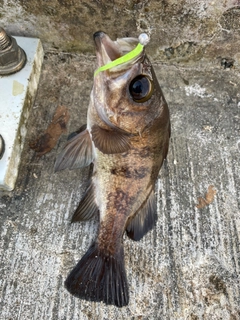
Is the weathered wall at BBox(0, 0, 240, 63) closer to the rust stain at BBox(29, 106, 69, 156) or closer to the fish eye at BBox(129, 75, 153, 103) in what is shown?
the rust stain at BBox(29, 106, 69, 156)

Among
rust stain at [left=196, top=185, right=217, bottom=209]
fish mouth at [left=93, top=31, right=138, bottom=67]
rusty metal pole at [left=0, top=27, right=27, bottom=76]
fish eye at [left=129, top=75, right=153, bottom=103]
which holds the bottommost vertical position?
rust stain at [left=196, top=185, right=217, bottom=209]

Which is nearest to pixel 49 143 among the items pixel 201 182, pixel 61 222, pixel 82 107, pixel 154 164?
pixel 82 107

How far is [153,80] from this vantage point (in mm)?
1840

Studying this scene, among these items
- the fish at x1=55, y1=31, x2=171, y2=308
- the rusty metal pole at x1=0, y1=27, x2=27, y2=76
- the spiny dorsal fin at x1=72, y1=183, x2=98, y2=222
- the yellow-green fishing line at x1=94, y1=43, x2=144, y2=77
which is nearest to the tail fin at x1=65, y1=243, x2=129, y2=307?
the fish at x1=55, y1=31, x2=171, y2=308

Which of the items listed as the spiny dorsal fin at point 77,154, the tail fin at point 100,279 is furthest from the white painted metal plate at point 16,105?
the tail fin at point 100,279

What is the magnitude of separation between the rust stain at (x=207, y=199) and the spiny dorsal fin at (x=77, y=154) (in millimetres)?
885

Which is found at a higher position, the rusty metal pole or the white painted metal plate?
the rusty metal pole

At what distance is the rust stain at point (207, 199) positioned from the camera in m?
2.32

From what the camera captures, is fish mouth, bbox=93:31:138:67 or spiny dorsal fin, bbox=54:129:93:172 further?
spiny dorsal fin, bbox=54:129:93:172

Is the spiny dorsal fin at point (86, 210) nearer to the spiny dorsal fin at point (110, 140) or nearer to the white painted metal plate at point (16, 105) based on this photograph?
the spiny dorsal fin at point (110, 140)

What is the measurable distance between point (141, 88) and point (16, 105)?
1109mm

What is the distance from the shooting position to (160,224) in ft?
7.36

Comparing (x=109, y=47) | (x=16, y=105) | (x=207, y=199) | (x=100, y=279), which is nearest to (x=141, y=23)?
(x=109, y=47)

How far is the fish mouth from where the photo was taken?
1.79m
